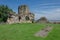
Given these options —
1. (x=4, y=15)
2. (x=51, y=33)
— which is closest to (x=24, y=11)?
(x=4, y=15)

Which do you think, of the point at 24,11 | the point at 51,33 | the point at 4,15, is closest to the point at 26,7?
the point at 24,11

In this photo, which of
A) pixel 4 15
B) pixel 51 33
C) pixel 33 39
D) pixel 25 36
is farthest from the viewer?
pixel 4 15

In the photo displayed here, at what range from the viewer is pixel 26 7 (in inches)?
2105

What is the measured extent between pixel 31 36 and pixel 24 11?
122 feet

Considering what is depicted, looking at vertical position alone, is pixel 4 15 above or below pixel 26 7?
below

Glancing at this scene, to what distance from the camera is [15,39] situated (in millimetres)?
15125

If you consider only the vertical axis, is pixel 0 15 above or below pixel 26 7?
below

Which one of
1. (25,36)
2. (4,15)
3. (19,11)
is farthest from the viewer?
(4,15)

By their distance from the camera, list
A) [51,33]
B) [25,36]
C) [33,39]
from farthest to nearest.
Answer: [51,33] → [25,36] → [33,39]

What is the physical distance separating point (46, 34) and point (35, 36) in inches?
56.3

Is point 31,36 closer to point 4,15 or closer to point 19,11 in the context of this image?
point 19,11

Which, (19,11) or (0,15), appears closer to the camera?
(19,11)

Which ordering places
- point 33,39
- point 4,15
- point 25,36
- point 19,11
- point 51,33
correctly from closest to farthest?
point 33,39 < point 25,36 < point 51,33 < point 19,11 < point 4,15

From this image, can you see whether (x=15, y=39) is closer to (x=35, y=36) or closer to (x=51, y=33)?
(x=35, y=36)
